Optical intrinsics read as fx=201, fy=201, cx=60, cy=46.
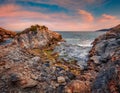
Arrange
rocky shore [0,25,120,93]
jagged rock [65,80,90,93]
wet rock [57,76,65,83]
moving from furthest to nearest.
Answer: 1. wet rock [57,76,65,83]
2. jagged rock [65,80,90,93]
3. rocky shore [0,25,120,93]

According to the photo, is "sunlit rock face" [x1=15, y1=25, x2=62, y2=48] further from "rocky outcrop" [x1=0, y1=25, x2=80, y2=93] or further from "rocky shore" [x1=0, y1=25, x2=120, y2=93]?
"rocky outcrop" [x1=0, y1=25, x2=80, y2=93]

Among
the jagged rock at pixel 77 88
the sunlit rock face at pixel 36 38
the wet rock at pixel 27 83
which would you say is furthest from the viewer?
the sunlit rock face at pixel 36 38

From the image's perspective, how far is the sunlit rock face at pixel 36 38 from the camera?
88.3ft

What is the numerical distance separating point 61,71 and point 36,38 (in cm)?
1180

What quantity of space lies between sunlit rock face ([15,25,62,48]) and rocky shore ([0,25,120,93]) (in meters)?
4.28

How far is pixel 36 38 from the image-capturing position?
27719mm

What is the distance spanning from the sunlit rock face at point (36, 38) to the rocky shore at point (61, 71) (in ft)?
14.1

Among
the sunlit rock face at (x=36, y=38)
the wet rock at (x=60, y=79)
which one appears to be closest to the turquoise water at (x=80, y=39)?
the sunlit rock face at (x=36, y=38)

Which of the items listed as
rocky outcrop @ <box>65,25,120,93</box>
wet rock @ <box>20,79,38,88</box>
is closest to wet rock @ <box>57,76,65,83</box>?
rocky outcrop @ <box>65,25,120,93</box>

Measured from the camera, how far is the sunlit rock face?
2692 cm

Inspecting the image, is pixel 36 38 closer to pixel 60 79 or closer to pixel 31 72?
pixel 31 72

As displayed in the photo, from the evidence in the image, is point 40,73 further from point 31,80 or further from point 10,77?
point 10,77

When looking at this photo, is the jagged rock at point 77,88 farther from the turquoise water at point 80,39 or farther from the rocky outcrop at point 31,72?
the turquoise water at point 80,39

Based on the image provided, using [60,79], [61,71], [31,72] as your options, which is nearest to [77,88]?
[60,79]
